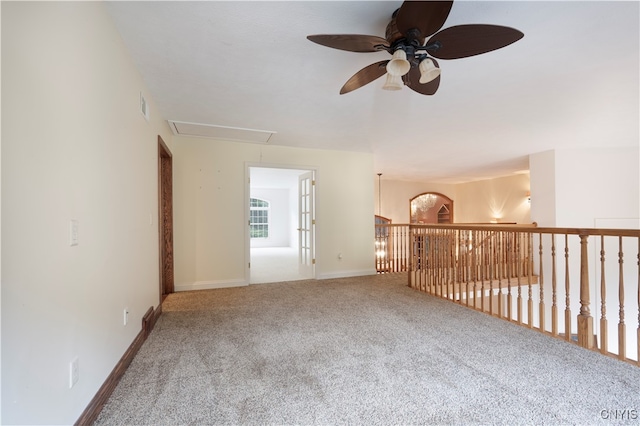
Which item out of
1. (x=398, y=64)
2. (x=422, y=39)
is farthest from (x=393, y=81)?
(x=422, y=39)

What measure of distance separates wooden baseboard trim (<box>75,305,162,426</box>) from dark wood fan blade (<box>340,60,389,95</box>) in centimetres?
245

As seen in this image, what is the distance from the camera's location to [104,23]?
1624 millimetres

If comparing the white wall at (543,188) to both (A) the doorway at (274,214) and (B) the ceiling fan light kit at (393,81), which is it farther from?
(A) the doorway at (274,214)

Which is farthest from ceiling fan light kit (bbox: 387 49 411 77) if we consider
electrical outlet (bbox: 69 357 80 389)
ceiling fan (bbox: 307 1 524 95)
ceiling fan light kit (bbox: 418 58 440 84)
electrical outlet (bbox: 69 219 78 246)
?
electrical outlet (bbox: 69 357 80 389)

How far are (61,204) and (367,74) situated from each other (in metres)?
1.89

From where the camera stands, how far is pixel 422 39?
5.18 feet

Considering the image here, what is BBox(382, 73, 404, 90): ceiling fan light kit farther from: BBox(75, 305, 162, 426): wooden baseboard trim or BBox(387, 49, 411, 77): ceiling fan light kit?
BBox(75, 305, 162, 426): wooden baseboard trim

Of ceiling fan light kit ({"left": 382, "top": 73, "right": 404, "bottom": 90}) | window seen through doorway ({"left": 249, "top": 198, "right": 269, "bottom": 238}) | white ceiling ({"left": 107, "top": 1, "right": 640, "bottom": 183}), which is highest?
white ceiling ({"left": 107, "top": 1, "right": 640, "bottom": 183})

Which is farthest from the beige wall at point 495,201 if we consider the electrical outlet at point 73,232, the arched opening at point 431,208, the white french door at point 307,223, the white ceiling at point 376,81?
the electrical outlet at point 73,232

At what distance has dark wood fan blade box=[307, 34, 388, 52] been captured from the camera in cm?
151

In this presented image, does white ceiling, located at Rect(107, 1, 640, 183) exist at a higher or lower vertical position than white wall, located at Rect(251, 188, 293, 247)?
higher

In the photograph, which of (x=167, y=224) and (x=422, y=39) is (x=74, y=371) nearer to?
(x=422, y=39)

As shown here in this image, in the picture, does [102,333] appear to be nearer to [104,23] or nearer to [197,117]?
[104,23]

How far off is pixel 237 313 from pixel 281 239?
7702mm
